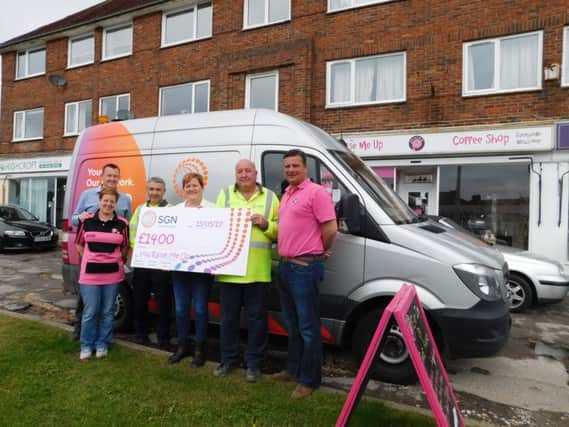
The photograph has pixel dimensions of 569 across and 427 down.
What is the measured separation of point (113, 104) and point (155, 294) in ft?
45.9

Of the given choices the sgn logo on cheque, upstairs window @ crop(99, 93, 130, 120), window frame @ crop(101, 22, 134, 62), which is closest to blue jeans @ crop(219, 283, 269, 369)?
the sgn logo on cheque

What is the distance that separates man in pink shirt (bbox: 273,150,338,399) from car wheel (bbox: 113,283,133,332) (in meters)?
2.34

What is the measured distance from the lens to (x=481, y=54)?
34.1ft

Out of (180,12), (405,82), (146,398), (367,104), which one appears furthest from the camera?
(180,12)

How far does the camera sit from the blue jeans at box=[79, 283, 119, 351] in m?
3.84

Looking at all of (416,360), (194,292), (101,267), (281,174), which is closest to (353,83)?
(281,174)

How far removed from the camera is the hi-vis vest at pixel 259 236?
132 inches

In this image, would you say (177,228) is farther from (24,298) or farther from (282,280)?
(24,298)

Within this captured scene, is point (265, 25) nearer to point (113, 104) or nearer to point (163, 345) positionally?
point (113, 104)

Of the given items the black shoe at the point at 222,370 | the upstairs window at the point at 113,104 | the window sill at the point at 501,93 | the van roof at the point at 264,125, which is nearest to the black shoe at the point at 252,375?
the black shoe at the point at 222,370

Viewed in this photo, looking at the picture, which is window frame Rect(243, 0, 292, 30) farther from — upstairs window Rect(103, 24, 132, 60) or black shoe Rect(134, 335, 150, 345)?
black shoe Rect(134, 335, 150, 345)

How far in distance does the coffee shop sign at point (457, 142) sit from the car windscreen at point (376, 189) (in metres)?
6.78

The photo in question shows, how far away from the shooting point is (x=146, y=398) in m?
3.14

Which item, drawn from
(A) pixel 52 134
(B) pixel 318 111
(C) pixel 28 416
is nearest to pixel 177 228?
(C) pixel 28 416
